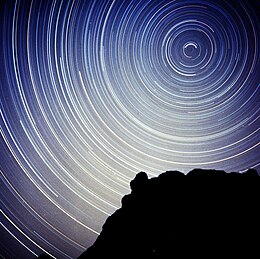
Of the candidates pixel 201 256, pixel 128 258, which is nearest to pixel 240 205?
pixel 201 256

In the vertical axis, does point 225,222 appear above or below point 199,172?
below

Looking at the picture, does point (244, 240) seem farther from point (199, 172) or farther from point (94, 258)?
point (94, 258)

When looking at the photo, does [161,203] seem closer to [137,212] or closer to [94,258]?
[137,212]

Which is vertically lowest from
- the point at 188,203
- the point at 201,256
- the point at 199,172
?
the point at 201,256

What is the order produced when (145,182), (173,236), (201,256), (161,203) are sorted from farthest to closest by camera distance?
(145,182) < (161,203) < (173,236) < (201,256)

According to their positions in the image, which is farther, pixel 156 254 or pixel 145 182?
pixel 145 182

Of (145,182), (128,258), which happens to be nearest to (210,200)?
(145,182)

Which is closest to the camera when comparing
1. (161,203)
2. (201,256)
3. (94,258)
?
(201,256)
